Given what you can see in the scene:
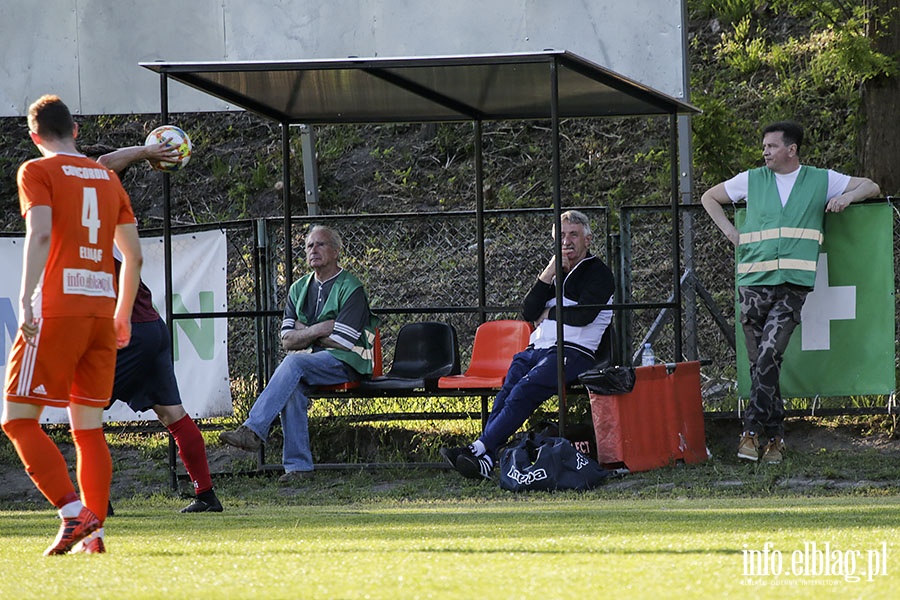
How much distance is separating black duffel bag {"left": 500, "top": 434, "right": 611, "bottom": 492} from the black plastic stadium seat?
1.78 m

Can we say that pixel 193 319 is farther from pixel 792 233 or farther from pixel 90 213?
A: pixel 90 213

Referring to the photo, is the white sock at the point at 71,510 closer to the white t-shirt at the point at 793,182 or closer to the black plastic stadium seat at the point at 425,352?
the black plastic stadium seat at the point at 425,352

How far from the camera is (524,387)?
8.98m

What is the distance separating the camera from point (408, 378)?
32.9 feet

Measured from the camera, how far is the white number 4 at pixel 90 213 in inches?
211

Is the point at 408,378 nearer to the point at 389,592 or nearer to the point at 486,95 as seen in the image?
the point at 486,95

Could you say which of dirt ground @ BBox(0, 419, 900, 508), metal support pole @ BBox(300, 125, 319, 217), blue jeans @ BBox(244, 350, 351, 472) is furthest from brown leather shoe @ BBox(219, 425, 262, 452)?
metal support pole @ BBox(300, 125, 319, 217)

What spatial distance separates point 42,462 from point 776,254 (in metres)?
5.50

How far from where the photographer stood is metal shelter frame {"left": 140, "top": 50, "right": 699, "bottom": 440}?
342 inches

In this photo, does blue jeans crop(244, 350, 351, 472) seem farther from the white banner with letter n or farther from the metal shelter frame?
the white banner with letter n

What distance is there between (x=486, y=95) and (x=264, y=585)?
22.2 ft

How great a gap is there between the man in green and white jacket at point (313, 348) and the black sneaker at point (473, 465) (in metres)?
1.25

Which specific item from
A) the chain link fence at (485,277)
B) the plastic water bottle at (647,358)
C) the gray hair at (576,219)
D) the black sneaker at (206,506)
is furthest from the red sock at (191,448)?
the plastic water bottle at (647,358)

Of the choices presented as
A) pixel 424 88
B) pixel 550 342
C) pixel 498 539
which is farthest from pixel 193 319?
pixel 498 539
